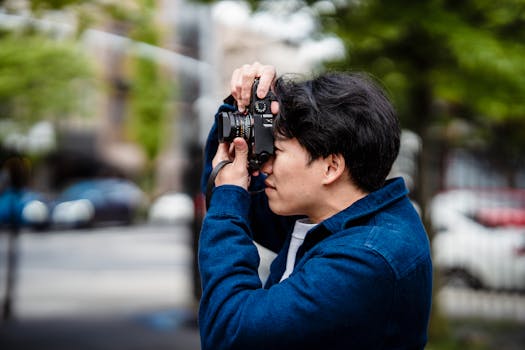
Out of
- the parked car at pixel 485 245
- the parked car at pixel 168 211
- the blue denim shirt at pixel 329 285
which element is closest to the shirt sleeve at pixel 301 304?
the blue denim shirt at pixel 329 285

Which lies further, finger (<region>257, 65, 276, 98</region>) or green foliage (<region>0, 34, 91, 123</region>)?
green foliage (<region>0, 34, 91, 123</region>)

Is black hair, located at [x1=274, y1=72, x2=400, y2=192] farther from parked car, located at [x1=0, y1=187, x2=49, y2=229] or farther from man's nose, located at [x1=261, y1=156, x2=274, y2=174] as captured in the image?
parked car, located at [x1=0, y1=187, x2=49, y2=229]

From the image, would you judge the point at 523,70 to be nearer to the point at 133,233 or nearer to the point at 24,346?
the point at 24,346

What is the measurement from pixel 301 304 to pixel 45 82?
1035 inches

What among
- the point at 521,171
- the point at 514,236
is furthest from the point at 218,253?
the point at 514,236

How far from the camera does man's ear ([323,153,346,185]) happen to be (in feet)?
5.58

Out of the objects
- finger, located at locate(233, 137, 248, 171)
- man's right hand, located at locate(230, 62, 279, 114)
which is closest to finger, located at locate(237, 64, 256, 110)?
man's right hand, located at locate(230, 62, 279, 114)

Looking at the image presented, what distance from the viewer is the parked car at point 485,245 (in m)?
9.69

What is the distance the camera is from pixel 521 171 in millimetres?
8438

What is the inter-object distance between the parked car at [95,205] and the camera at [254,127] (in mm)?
23036

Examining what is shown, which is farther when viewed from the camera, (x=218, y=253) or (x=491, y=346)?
(x=491, y=346)

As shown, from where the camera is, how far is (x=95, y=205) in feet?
82.4

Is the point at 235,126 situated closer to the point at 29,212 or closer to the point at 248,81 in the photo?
the point at 248,81

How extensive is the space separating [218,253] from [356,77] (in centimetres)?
51
